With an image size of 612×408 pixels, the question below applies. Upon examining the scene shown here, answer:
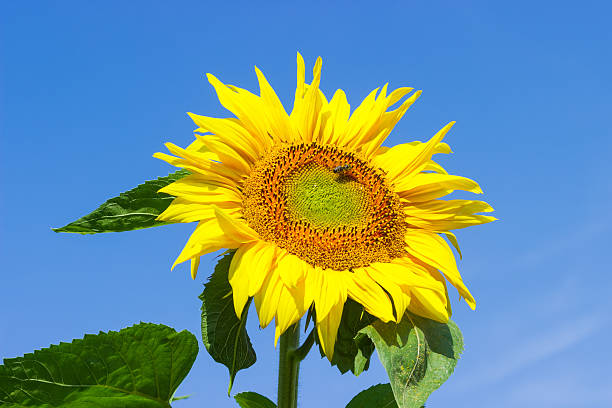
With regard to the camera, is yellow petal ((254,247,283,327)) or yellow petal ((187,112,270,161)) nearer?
yellow petal ((254,247,283,327))

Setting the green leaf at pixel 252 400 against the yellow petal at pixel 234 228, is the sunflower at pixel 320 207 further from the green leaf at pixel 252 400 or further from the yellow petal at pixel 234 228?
the green leaf at pixel 252 400

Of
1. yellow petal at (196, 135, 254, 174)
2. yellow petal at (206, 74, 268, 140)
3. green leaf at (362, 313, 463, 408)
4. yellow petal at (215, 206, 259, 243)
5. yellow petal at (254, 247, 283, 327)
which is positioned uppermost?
yellow petal at (206, 74, 268, 140)

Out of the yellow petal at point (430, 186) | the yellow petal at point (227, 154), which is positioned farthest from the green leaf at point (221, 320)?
the yellow petal at point (430, 186)

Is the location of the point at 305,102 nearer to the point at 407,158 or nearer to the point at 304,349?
the point at 407,158

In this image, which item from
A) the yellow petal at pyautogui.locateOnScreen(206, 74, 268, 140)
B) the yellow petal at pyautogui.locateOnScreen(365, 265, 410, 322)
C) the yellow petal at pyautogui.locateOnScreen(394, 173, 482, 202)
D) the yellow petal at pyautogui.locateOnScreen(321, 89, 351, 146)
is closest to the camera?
the yellow petal at pyautogui.locateOnScreen(365, 265, 410, 322)

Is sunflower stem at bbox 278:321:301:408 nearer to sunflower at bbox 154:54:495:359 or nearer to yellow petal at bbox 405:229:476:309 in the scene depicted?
Answer: sunflower at bbox 154:54:495:359

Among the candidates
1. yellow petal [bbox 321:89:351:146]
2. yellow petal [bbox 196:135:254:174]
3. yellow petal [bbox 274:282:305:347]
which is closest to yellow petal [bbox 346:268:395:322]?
yellow petal [bbox 274:282:305:347]
